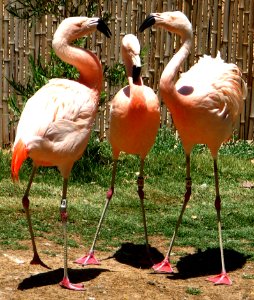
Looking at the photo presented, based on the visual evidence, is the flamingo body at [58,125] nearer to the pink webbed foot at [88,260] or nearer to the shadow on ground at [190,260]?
the pink webbed foot at [88,260]

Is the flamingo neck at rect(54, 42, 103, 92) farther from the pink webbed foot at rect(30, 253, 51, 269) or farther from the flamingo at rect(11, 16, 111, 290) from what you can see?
the pink webbed foot at rect(30, 253, 51, 269)

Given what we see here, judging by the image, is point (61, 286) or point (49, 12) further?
point (49, 12)

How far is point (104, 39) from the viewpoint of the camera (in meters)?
9.15

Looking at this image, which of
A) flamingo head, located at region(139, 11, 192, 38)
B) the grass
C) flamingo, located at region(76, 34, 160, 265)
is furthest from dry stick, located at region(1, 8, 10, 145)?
flamingo head, located at region(139, 11, 192, 38)

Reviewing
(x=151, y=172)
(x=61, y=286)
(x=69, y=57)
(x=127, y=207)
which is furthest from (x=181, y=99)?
(x=151, y=172)

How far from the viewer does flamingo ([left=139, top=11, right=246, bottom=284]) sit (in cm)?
541

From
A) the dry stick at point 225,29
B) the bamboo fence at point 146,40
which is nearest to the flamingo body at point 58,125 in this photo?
the bamboo fence at point 146,40

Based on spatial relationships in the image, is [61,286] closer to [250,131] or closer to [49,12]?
[49,12]

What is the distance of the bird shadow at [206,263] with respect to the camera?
563 cm

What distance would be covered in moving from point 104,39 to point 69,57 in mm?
3882

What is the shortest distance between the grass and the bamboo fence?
0.53m

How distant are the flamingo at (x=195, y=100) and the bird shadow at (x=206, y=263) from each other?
14 cm

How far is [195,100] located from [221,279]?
1275 millimetres

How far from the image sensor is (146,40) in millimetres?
9180
